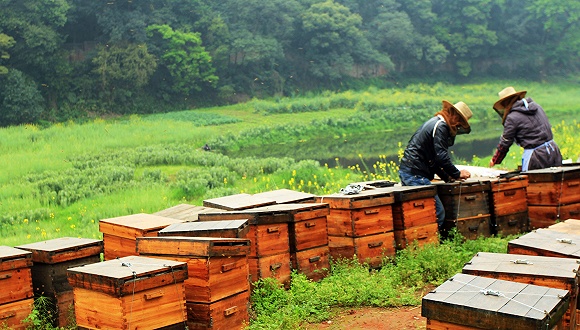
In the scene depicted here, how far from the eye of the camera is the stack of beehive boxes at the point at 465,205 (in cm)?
1041

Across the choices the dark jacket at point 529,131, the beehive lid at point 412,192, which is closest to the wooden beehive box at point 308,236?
the beehive lid at point 412,192

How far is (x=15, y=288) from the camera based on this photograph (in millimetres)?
7383

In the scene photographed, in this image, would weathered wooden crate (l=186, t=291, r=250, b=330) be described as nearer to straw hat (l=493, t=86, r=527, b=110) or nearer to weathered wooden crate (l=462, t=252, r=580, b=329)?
weathered wooden crate (l=462, t=252, r=580, b=329)

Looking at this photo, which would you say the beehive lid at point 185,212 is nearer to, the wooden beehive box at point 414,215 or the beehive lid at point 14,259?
the beehive lid at point 14,259

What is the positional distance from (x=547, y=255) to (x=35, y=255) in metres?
5.73

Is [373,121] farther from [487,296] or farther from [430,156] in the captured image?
[487,296]

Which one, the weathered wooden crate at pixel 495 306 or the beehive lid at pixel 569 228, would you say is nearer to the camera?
the weathered wooden crate at pixel 495 306

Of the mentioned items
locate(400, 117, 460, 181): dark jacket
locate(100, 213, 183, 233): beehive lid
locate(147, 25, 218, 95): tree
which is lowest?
locate(100, 213, 183, 233): beehive lid

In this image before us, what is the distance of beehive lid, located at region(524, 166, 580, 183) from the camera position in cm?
1048

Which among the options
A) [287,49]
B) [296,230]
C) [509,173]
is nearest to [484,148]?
[509,173]

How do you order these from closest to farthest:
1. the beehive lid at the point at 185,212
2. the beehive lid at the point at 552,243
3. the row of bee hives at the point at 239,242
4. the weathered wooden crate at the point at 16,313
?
the row of bee hives at the point at 239,242
the beehive lid at the point at 552,243
the weathered wooden crate at the point at 16,313
the beehive lid at the point at 185,212

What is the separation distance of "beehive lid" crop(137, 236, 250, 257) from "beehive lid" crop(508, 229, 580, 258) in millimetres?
3022

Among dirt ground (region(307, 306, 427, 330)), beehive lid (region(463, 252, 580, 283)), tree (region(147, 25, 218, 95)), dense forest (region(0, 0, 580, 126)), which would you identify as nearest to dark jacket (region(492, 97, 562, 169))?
dirt ground (region(307, 306, 427, 330))

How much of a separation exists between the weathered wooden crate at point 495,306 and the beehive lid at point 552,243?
4.73ft
